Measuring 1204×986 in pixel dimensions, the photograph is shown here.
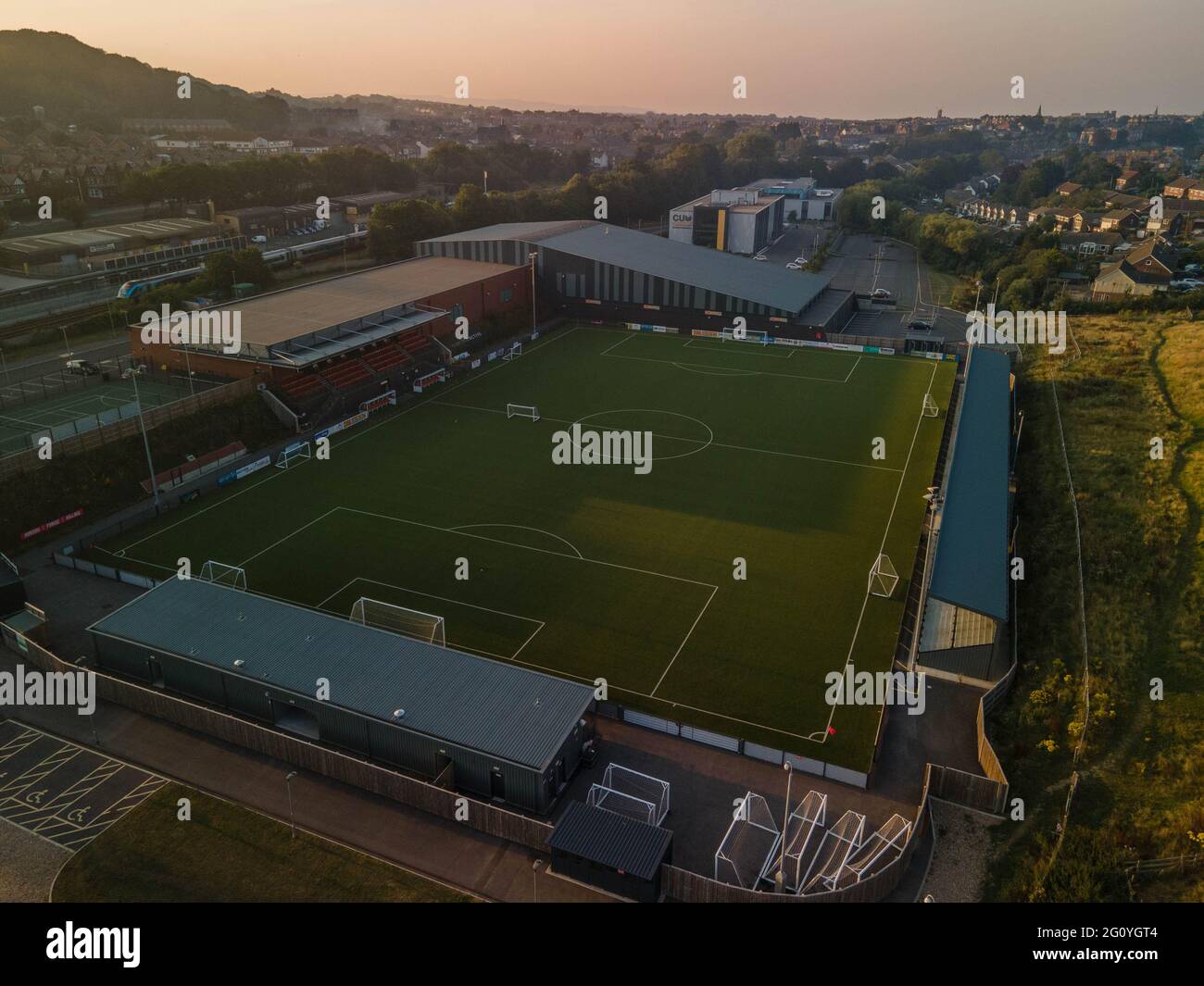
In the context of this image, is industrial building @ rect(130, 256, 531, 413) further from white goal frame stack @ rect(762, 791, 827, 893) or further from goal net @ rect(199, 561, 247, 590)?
white goal frame stack @ rect(762, 791, 827, 893)

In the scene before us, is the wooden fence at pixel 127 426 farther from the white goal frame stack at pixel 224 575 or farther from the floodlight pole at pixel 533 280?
the floodlight pole at pixel 533 280

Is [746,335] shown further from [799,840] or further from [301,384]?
[799,840]

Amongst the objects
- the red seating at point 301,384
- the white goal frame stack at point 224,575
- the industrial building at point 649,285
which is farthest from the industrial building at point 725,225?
the white goal frame stack at point 224,575

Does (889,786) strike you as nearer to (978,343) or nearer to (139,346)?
(139,346)

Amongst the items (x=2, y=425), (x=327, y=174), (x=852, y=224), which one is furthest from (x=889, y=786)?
(x=852, y=224)

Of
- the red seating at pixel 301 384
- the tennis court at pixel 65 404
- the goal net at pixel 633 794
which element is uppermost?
the red seating at pixel 301 384

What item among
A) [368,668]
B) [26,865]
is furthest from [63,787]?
[368,668]

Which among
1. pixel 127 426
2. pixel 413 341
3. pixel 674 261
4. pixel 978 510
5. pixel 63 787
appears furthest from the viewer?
pixel 674 261
